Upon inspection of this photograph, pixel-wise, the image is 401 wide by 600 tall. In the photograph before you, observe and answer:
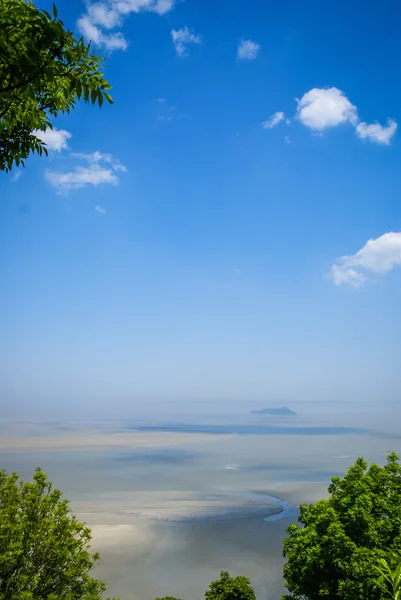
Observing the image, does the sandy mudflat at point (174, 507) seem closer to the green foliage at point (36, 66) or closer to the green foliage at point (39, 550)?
the green foliage at point (39, 550)

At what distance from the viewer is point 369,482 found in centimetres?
2330

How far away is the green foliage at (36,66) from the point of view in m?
4.75

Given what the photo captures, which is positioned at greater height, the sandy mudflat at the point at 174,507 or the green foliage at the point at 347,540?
the green foliage at the point at 347,540

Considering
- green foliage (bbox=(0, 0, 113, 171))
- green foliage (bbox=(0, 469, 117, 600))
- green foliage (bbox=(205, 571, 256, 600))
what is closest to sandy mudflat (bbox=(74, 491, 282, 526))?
green foliage (bbox=(205, 571, 256, 600))

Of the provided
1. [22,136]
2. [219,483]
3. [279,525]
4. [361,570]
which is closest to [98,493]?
[219,483]

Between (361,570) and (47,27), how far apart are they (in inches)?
897

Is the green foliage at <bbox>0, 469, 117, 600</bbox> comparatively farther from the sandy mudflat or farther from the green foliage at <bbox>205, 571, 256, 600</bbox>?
the sandy mudflat

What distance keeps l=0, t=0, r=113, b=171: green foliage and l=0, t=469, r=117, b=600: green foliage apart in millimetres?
17563

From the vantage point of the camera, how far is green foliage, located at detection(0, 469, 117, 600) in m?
16.9

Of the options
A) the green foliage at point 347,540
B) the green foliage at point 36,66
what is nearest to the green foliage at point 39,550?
the green foliage at point 347,540

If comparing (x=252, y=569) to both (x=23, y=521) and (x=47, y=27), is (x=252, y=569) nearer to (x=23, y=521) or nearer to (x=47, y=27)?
(x=23, y=521)

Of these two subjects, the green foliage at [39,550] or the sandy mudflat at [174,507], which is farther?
the sandy mudflat at [174,507]

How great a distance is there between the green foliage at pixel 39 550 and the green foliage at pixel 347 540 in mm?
10487

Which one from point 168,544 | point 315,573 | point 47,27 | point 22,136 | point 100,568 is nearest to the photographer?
point 47,27
